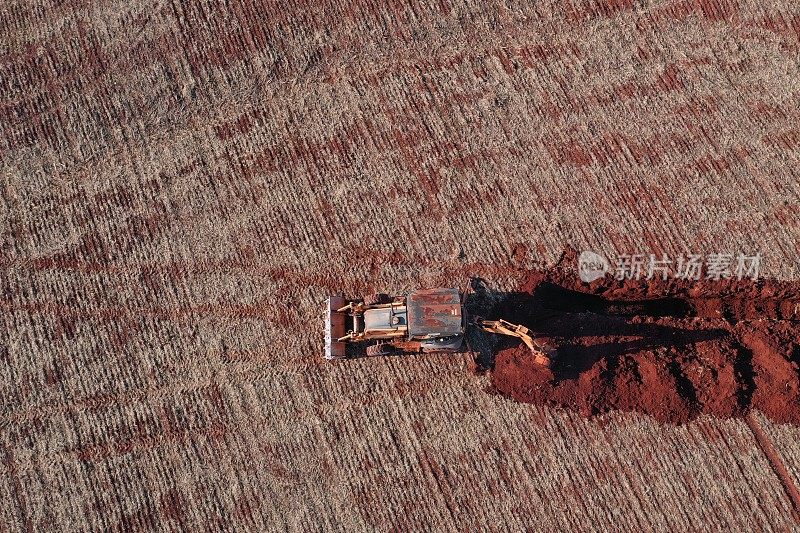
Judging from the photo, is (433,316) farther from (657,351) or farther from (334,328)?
(657,351)

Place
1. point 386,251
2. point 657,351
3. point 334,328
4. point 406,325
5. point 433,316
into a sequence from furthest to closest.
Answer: point 386,251
point 657,351
point 334,328
point 406,325
point 433,316

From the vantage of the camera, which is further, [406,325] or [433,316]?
[406,325]

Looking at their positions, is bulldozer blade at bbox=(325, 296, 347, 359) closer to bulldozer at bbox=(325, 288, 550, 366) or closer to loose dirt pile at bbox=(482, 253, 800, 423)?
bulldozer at bbox=(325, 288, 550, 366)

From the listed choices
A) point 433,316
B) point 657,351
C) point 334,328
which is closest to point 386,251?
point 334,328

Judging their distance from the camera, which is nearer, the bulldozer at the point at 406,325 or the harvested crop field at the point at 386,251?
the bulldozer at the point at 406,325

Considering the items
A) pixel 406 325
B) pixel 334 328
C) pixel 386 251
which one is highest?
pixel 386 251

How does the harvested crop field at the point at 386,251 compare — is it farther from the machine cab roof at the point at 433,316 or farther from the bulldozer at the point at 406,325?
Result: the machine cab roof at the point at 433,316

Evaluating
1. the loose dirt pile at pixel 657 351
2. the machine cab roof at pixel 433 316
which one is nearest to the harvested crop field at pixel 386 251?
the loose dirt pile at pixel 657 351

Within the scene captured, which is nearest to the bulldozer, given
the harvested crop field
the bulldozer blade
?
the bulldozer blade
